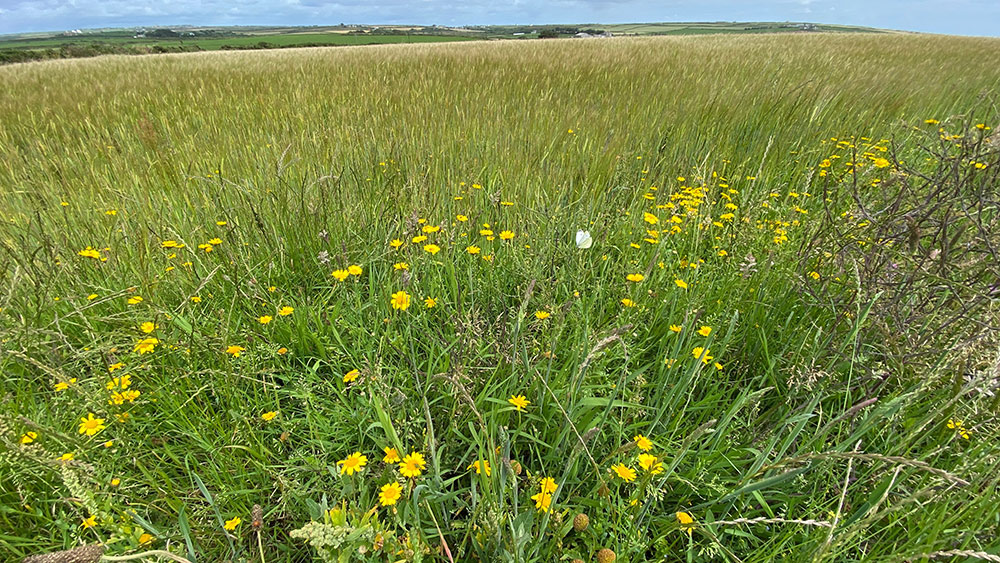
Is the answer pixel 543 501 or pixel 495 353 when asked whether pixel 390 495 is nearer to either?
pixel 543 501

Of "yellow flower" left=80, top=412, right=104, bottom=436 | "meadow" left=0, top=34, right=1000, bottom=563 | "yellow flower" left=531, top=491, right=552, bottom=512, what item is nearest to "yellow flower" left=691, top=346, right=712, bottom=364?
"meadow" left=0, top=34, right=1000, bottom=563

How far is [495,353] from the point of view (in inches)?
51.8

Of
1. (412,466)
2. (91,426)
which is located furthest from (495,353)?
(91,426)

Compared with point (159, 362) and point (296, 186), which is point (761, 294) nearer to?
point (159, 362)

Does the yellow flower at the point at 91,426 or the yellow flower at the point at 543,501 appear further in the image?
the yellow flower at the point at 91,426

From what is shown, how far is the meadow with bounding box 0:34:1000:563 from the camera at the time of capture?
0.98 m

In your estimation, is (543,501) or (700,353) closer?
(543,501)

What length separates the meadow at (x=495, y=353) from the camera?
38.6 inches

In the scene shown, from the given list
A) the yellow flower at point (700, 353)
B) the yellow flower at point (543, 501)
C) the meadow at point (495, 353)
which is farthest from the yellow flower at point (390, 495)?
the yellow flower at point (700, 353)

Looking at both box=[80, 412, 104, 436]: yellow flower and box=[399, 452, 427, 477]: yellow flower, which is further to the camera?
box=[80, 412, 104, 436]: yellow flower

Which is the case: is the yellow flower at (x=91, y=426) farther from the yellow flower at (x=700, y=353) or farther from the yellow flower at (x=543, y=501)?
the yellow flower at (x=700, y=353)

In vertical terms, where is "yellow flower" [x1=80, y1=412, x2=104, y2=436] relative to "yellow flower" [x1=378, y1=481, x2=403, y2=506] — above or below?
above

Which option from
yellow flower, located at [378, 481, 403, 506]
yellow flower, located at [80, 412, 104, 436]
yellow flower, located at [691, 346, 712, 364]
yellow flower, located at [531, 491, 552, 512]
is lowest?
yellow flower, located at [531, 491, 552, 512]

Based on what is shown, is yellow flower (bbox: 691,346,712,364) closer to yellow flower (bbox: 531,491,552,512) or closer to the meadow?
the meadow
